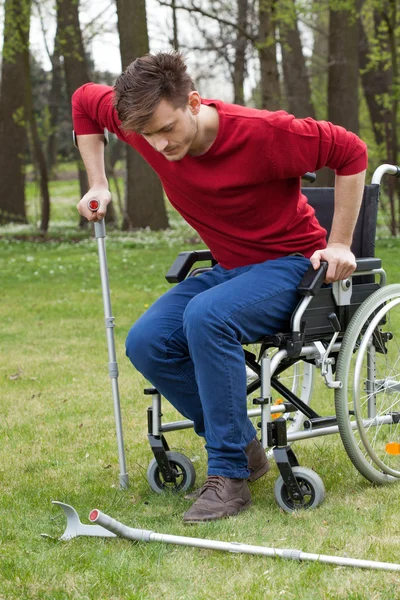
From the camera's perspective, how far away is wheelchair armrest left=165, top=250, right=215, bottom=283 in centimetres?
361

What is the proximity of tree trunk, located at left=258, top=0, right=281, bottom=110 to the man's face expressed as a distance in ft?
36.4

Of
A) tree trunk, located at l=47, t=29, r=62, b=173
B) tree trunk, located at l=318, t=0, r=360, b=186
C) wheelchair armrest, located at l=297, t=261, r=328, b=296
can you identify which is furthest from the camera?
tree trunk, located at l=47, t=29, r=62, b=173

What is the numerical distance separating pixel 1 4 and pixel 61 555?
15409 millimetres

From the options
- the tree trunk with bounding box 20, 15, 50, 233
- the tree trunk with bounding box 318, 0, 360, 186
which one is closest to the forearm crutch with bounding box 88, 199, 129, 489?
the tree trunk with bounding box 318, 0, 360, 186

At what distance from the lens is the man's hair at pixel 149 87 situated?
9.70ft

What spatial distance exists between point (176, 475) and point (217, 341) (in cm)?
72

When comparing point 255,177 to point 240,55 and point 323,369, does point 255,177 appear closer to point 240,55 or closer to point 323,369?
point 323,369

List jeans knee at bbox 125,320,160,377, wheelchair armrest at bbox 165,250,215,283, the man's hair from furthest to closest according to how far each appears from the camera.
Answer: wheelchair armrest at bbox 165,250,215,283, jeans knee at bbox 125,320,160,377, the man's hair

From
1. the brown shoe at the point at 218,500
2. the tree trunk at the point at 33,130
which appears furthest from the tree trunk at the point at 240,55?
the brown shoe at the point at 218,500

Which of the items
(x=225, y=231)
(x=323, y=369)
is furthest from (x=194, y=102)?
(x=323, y=369)

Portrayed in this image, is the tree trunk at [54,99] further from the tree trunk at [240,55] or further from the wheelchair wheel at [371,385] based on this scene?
the wheelchair wheel at [371,385]

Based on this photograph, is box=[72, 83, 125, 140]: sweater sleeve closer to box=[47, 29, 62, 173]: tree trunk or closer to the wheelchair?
the wheelchair

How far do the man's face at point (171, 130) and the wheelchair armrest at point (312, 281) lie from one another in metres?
0.60

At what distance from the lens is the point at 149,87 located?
296 centimetres
